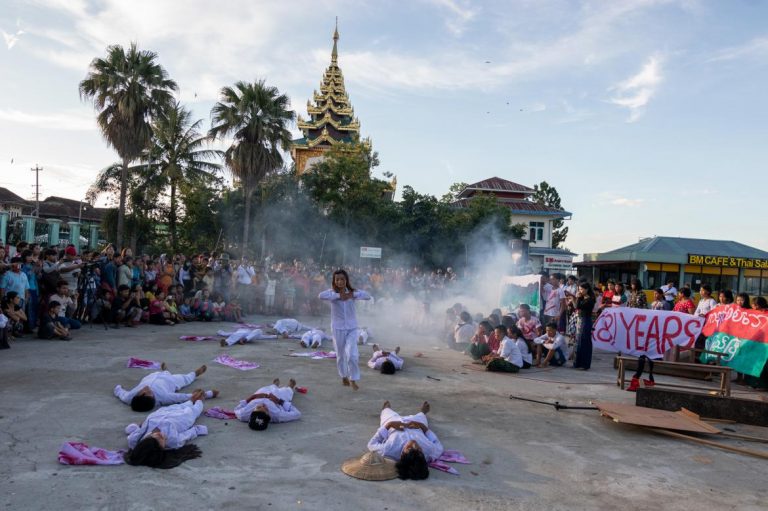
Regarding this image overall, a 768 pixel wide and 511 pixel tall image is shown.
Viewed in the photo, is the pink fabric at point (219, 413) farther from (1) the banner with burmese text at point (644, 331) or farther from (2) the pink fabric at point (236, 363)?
(1) the banner with burmese text at point (644, 331)

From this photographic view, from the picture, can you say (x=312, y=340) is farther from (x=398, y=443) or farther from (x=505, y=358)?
(x=398, y=443)

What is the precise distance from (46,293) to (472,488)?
10.1 m

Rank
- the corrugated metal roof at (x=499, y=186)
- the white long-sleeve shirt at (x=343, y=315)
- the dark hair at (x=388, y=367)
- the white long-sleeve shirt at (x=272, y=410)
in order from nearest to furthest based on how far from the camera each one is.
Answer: the white long-sleeve shirt at (x=272, y=410), the white long-sleeve shirt at (x=343, y=315), the dark hair at (x=388, y=367), the corrugated metal roof at (x=499, y=186)

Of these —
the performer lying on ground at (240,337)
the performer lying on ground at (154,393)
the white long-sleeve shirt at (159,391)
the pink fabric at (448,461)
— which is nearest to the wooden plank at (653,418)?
the pink fabric at (448,461)

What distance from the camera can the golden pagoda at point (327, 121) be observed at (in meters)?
42.2

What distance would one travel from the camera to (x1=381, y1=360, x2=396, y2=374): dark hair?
30.4 feet

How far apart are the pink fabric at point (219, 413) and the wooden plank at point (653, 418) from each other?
4316 millimetres

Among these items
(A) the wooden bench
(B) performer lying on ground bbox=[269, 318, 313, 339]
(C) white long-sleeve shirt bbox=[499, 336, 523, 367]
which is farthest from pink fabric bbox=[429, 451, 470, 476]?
(B) performer lying on ground bbox=[269, 318, 313, 339]

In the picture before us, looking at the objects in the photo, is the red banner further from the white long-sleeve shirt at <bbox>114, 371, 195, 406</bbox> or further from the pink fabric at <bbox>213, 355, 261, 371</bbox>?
the white long-sleeve shirt at <bbox>114, 371, 195, 406</bbox>

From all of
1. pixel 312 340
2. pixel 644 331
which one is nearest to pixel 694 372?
pixel 644 331

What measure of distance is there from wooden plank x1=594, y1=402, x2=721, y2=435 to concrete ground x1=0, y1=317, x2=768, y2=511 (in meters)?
0.17

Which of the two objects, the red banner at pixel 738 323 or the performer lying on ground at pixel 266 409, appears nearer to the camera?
the performer lying on ground at pixel 266 409

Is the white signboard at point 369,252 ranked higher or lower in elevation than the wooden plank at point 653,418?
higher

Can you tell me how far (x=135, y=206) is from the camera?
28953mm
